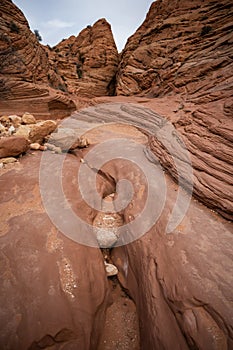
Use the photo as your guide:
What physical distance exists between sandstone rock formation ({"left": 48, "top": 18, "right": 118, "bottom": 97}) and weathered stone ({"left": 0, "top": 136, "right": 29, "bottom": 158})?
576 inches

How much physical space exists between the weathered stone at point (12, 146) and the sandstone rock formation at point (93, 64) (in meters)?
14.6

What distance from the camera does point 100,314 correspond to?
1826 millimetres

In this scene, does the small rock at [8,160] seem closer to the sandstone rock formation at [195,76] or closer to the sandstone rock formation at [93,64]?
the sandstone rock formation at [195,76]

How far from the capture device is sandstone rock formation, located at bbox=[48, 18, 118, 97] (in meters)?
16.6

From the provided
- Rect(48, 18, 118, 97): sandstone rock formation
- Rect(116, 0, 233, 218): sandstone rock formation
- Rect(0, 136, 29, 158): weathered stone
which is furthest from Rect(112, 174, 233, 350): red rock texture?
Rect(48, 18, 118, 97): sandstone rock formation

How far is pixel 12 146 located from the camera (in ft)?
11.5

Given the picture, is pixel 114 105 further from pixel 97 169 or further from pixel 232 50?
pixel 97 169

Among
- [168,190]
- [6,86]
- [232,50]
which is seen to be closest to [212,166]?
[168,190]

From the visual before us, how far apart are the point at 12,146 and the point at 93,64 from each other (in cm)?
1743

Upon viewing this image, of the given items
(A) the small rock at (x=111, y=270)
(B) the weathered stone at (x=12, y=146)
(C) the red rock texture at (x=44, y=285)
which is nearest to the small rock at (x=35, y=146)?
(B) the weathered stone at (x=12, y=146)

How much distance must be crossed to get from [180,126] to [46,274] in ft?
14.0

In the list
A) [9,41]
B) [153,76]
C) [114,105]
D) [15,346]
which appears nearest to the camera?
[15,346]

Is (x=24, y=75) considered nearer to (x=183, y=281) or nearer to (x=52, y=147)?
(x=52, y=147)

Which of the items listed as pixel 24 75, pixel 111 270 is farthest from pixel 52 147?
pixel 24 75
